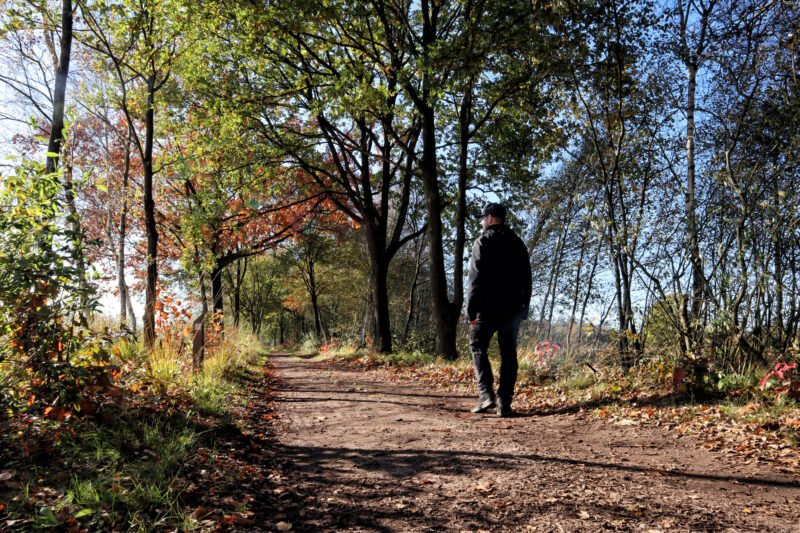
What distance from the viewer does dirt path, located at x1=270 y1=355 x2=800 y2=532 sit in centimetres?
231

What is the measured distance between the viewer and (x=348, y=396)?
6.51m

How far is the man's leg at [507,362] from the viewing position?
15.8 ft

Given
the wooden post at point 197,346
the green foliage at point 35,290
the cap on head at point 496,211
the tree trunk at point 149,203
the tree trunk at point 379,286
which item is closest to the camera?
the green foliage at point 35,290

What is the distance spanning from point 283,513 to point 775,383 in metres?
4.45

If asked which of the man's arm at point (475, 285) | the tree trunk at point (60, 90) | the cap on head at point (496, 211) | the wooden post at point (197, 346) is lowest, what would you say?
the wooden post at point (197, 346)

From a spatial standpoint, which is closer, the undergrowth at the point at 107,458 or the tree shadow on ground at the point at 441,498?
the undergrowth at the point at 107,458

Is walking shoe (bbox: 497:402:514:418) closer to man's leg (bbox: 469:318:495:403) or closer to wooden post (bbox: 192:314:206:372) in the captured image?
man's leg (bbox: 469:318:495:403)

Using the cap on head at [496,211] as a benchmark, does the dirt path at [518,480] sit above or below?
below

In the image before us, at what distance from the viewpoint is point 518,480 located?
2.85 metres

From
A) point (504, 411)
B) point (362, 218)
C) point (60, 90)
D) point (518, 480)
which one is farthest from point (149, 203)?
point (518, 480)

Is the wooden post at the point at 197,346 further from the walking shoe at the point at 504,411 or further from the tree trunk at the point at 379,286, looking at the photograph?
the tree trunk at the point at 379,286

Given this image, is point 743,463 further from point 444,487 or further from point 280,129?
point 280,129

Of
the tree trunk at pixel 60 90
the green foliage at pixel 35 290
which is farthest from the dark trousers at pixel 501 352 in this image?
the tree trunk at pixel 60 90

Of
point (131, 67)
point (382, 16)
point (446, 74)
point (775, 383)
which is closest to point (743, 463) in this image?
point (775, 383)
